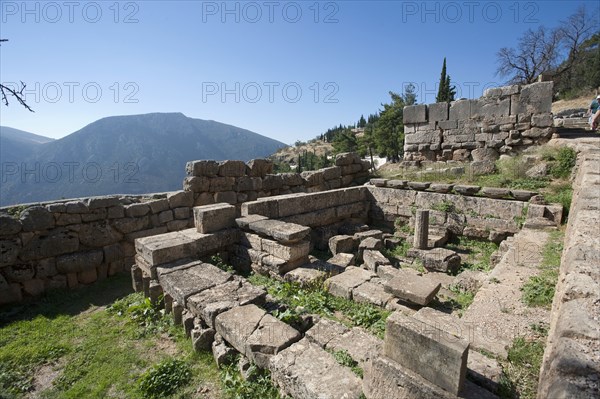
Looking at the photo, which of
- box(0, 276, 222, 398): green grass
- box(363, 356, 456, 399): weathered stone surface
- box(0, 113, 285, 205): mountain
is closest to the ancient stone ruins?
box(363, 356, 456, 399): weathered stone surface

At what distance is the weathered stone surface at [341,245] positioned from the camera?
7.09m

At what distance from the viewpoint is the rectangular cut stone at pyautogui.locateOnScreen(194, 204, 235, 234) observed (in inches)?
247

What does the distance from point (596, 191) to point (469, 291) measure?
2.28 meters

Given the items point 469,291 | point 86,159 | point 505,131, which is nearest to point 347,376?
point 469,291

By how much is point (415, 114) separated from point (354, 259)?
8359 mm

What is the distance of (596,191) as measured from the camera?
4.27 meters

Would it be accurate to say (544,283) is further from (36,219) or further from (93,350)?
(36,219)

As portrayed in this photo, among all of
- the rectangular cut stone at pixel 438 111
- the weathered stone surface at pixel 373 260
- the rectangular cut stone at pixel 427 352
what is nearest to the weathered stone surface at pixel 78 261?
the weathered stone surface at pixel 373 260

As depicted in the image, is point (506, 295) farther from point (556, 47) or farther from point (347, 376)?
point (556, 47)

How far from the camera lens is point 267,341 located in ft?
11.0

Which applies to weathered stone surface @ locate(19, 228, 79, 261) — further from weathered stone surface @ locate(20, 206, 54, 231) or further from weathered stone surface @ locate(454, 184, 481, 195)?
weathered stone surface @ locate(454, 184, 481, 195)

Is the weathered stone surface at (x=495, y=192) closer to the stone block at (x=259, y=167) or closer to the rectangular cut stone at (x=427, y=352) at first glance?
the rectangular cut stone at (x=427, y=352)

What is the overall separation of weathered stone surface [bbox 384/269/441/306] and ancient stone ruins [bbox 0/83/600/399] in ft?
0.09

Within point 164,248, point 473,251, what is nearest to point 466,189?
point 473,251
